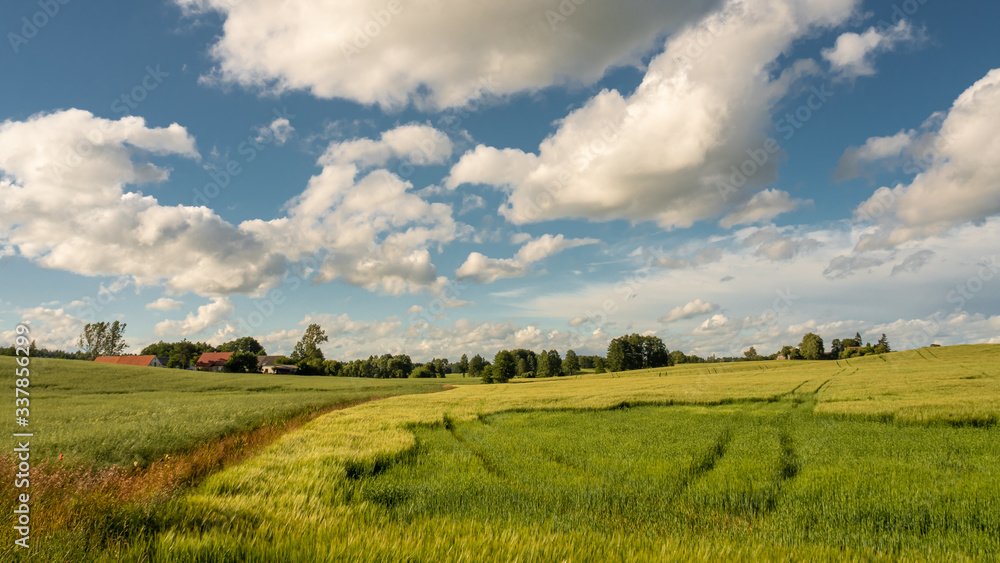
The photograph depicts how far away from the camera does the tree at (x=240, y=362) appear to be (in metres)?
101

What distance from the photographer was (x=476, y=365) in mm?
152000

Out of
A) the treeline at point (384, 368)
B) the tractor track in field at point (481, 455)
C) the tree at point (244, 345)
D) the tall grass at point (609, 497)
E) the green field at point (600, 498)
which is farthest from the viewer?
the tree at point (244, 345)

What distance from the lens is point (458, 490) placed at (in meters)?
8.23

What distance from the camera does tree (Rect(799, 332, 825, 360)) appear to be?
416 feet

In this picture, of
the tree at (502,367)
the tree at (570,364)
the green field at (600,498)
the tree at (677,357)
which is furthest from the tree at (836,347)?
the green field at (600,498)

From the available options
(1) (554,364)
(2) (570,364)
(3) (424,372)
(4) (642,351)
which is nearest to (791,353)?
(4) (642,351)

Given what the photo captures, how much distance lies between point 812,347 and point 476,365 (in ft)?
353

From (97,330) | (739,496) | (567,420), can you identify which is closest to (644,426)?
(567,420)

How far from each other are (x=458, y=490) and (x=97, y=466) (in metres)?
8.43

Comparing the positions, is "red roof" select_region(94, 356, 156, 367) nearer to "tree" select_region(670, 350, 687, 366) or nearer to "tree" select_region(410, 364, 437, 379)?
"tree" select_region(410, 364, 437, 379)

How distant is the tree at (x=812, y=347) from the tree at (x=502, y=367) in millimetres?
94652

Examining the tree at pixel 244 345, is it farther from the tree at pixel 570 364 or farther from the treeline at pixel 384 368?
the tree at pixel 570 364

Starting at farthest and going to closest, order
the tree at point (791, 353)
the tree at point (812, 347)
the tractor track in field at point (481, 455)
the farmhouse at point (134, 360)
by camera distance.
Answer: the tree at point (791, 353), the tree at point (812, 347), the farmhouse at point (134, 360), the tractor track in field at point (481, 455)

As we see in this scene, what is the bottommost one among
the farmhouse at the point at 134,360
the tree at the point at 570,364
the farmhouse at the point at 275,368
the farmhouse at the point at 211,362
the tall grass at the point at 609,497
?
the tree at the point at 570,364
